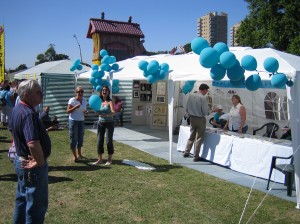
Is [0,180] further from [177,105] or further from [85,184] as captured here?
[177,105]

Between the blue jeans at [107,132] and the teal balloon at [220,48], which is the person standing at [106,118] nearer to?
the blue jeans at [107,132]

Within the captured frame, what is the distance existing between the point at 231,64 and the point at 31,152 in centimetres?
364

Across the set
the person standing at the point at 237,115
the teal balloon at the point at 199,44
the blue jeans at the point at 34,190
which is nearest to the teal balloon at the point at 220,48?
the teal balloon at the point at 199,44

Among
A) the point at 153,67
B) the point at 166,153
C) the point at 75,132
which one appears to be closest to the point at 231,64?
the point at 153,67

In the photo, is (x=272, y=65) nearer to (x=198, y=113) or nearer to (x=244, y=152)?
(x=244, y=152)

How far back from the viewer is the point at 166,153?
849 centimetres

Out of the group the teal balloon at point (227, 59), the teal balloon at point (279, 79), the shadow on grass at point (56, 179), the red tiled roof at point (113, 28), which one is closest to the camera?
the teal balloon at point (279, 79)

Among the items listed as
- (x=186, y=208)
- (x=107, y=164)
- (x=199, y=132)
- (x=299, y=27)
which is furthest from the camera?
(x=299, y=27)

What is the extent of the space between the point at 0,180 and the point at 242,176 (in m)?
4.58

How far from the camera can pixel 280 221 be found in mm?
4344

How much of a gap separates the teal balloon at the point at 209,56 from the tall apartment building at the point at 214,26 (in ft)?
112

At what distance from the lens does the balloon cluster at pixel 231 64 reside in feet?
16.6

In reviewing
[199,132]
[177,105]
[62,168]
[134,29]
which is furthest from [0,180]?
[134,29]

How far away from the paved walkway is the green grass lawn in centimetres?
32
